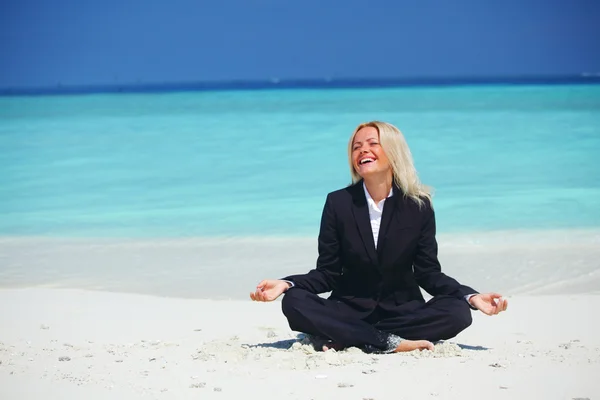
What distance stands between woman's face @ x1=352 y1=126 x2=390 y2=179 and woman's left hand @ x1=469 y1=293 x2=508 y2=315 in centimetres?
64

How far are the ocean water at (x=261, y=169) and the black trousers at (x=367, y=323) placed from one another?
343 centimetres

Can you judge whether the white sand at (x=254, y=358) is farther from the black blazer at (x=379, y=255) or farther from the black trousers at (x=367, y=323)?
the black blazer at (x=379, y=255)

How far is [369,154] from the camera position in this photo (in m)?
3.69

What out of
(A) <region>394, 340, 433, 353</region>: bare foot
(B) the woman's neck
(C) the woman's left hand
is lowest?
(A) <region>394, 340, 433, 353</region>: bare foot

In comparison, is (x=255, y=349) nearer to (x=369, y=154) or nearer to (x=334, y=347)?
(x=334, y=347)

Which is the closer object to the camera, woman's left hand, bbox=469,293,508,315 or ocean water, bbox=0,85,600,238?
woman's left hand, bbox=469,293,508,315

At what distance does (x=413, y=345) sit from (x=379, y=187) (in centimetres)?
66

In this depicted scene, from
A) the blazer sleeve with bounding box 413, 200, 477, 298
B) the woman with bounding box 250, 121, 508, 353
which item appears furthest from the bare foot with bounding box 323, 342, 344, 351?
the blazer sleeve with bounding box 413, 200, 477, 298

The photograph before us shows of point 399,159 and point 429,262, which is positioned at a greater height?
point 399,159

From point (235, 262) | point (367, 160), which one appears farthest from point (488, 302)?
point (235, 262)

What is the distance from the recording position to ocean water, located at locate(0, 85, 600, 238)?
310 inches

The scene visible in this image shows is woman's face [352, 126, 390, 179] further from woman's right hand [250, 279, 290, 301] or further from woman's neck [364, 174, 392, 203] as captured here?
woman's right hand [250, 279, 290, 301]

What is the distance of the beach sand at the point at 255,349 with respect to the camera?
312 centimetres

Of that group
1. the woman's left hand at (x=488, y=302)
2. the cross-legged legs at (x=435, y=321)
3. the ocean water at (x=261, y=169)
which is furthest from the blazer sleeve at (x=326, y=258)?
the ocean water at (x=261, y=169)
